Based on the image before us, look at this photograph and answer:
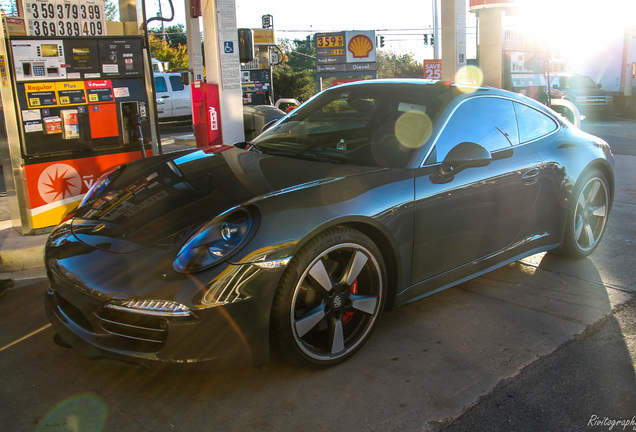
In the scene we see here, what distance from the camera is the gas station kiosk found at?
5.39 metres

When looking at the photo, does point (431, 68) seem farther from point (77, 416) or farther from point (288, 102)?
point (77, 416)

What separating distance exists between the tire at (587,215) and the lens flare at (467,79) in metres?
1.18

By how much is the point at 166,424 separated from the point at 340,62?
96.2ft

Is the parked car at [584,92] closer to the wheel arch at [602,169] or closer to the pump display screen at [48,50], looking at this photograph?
the wheel arch at [602,169]

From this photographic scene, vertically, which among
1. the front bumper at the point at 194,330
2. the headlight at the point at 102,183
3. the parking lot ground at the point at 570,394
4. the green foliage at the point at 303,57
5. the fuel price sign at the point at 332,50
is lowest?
the parking lot ground at the point at 570,394

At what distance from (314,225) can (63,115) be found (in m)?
3.92

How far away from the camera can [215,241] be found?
265 centimetres

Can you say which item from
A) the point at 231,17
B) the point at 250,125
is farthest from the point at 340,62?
the point at 231,17

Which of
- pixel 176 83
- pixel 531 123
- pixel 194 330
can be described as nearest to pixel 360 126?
pixel 531 123

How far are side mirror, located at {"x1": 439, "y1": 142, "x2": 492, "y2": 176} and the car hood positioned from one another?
1.55 ft

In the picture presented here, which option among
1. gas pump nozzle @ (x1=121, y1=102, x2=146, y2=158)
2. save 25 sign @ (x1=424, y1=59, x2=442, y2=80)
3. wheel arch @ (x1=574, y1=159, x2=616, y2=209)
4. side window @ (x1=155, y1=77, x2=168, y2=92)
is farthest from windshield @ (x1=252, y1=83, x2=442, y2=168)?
side window @ (x1=155, y1=77, x2=168, y2=92)

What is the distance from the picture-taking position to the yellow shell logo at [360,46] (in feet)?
98.7

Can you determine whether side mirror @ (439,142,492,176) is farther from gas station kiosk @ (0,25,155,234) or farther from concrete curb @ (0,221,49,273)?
gas station kiosk @ (0,25,155,234)

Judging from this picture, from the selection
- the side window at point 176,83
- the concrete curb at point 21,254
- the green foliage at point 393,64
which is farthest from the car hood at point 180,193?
the green foliage at point 393,64
